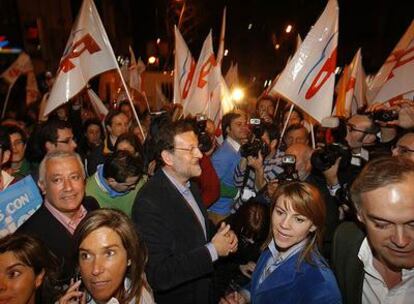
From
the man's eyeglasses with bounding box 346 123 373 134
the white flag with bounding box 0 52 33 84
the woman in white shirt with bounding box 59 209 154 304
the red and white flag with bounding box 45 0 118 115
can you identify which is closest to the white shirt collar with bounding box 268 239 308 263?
the woman in white shirt with bounding box 59 209 154 304

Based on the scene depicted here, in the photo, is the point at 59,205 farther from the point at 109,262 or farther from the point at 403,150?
the point at 403,150

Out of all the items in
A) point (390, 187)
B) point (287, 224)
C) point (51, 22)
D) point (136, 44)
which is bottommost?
point (136, 44)

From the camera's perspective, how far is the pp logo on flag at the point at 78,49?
4996 mm

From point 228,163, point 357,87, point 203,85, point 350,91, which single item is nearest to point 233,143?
point 228,163

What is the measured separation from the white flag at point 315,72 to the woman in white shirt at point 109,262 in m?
2.89

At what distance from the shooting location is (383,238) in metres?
2.02

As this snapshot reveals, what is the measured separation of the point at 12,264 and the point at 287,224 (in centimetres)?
162

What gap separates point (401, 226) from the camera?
6.38ft

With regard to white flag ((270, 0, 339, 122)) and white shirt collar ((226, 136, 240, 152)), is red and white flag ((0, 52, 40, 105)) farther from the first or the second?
white flag ((270, 0, 339, 122))

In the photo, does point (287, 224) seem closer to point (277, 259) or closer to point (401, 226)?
point (277, 259)

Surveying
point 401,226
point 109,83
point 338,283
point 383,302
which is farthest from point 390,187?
point 109,83

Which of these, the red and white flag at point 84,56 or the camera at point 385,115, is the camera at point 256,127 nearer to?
the camera at point 385,115

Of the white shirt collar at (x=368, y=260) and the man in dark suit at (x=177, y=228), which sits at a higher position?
the white shirt collar at (x=368, y=260)

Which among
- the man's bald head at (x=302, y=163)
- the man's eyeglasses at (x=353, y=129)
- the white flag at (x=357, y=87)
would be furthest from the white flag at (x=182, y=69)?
the man's eyeglasses at (x=353, y=129)
